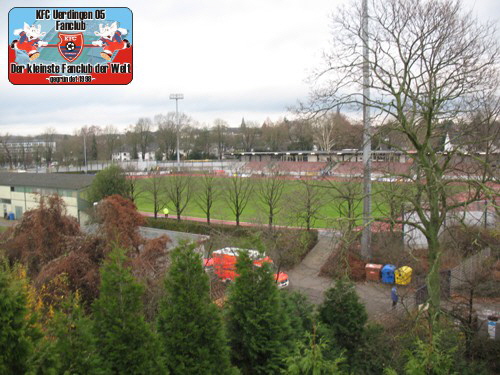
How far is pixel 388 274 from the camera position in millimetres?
17031

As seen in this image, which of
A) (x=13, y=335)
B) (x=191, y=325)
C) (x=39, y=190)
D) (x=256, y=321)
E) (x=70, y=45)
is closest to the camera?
(x=13, y=335)

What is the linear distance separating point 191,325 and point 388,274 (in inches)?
500

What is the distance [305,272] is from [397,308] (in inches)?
239

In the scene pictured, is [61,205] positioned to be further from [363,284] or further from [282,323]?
[363,284]

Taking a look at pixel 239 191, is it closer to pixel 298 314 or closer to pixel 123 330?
pixel 298 314

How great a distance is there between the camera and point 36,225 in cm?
1473

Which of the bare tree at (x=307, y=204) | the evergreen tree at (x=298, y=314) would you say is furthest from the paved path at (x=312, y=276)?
the evergreen tree at (x=298, y=314)

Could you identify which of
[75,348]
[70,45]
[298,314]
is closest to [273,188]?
[70,45]

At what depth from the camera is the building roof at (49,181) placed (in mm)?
29062

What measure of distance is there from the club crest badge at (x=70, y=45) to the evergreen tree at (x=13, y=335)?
9.08 m

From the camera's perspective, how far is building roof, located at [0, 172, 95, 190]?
95.3 ft

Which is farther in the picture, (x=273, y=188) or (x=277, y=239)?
(x=273, y=188)

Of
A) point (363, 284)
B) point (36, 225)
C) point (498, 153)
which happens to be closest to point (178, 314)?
point (498, 153)

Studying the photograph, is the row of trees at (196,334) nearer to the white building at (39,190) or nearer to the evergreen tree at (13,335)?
the evergreen tree at (13,335)
